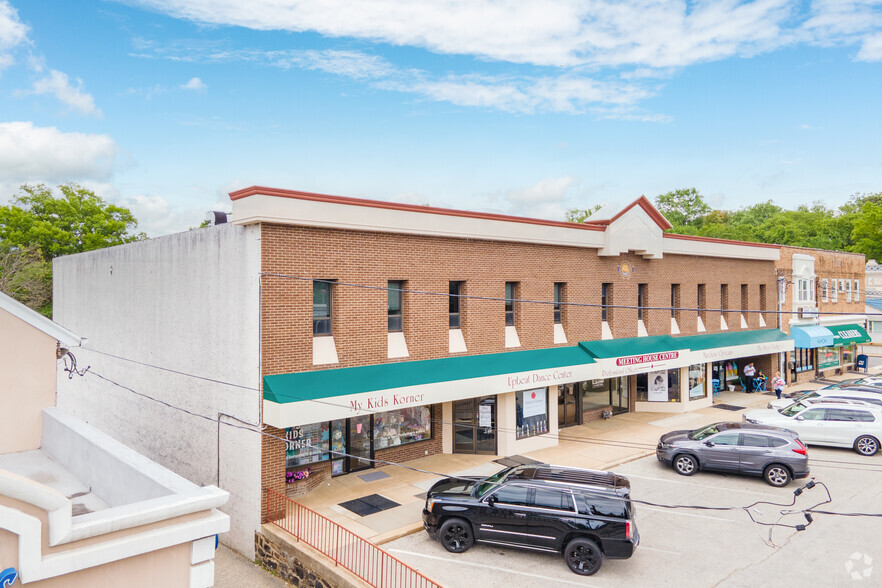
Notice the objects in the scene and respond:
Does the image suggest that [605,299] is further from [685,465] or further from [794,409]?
[794,409]

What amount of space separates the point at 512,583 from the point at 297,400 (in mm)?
6206

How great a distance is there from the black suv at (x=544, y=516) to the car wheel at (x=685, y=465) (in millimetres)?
6038

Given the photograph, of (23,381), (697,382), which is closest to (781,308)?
(697,382)

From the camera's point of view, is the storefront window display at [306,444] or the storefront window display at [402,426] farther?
the storefront window display at [402,426]

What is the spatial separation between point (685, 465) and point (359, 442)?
10.3m

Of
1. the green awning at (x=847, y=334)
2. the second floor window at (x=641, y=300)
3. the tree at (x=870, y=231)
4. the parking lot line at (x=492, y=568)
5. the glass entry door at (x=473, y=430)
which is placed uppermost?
the tree at (x=870, y=231)

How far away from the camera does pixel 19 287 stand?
41.6 meters

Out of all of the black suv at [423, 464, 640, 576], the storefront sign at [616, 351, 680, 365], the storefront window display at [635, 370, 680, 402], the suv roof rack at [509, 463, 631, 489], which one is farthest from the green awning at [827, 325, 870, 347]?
the black suv at [423, 464, 640, 576]

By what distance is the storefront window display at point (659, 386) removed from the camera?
2620 cm

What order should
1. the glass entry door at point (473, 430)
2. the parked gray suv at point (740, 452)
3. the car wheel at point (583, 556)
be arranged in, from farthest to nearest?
1. the glass entry door at point (473, 430)
2. the parked gray suv at point (740, 452)
3. the car wheel at point (583, 556)

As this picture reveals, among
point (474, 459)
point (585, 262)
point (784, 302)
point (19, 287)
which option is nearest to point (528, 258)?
point (585, 262)

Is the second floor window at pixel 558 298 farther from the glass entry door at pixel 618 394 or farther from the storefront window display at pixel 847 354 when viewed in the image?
the storefront window display at pixel 847 354

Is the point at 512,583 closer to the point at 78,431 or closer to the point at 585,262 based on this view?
the point at 78,431

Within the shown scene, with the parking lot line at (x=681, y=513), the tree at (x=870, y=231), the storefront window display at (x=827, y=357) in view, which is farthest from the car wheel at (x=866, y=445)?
the tree at (x=870, y=231)
